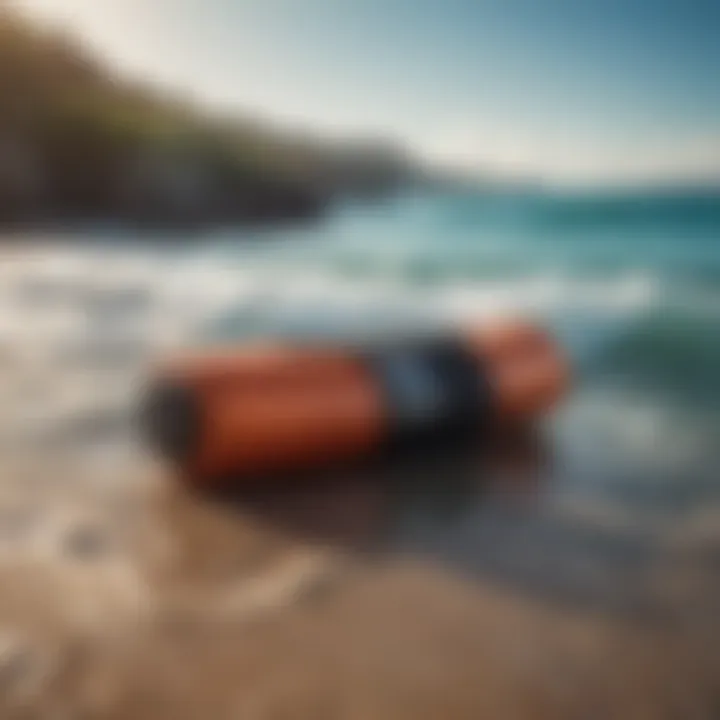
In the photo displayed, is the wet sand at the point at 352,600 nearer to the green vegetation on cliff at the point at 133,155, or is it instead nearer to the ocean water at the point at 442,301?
the ocean water at the point at 442,301

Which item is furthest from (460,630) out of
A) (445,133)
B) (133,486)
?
(445,133)

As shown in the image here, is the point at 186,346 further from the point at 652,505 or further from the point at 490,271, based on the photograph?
the point at 652,505

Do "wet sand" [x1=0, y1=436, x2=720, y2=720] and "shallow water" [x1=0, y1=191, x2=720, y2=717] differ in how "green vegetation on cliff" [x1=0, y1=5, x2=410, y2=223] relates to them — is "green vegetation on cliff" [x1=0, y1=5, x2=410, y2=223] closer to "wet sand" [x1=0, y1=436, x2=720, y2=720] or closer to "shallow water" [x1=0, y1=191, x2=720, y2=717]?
"shallow water" [x1=0, y1=191, x2=720, y2=717]

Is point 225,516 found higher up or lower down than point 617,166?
lower down

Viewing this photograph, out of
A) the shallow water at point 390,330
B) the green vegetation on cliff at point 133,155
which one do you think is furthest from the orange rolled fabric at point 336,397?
the green vegetation on cliff at point 133,155

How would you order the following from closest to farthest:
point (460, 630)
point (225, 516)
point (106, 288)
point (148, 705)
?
point (148, 705) → point (460, 630) → point (225, 516) → point (106, 288)

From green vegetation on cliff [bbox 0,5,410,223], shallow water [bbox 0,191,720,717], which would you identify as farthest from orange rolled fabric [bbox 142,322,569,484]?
green vegetation on cliff [bbox 0,5,410,223]
